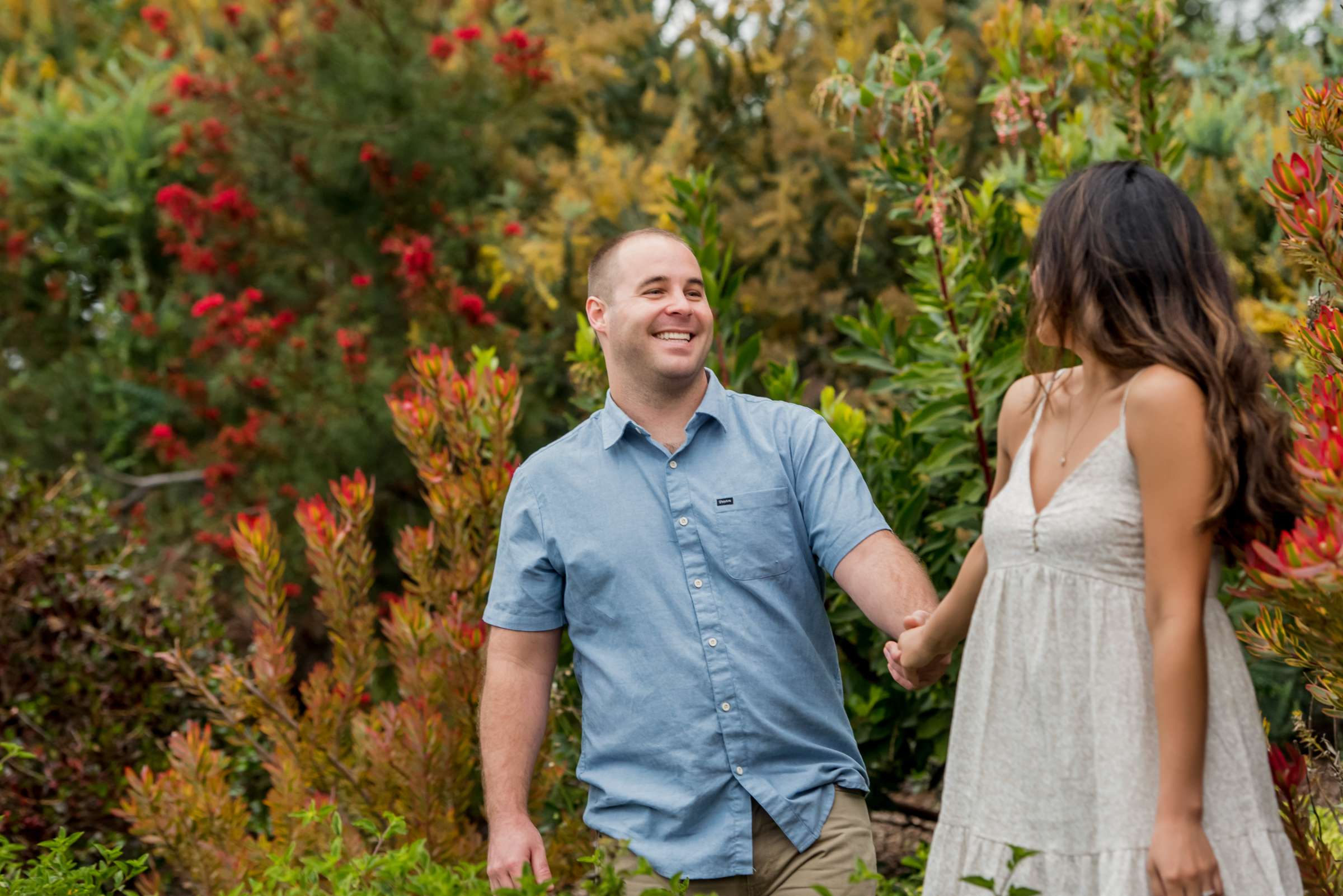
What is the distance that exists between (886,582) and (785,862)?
23.4 inches

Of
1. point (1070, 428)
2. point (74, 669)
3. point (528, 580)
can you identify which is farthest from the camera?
point (74, 669)

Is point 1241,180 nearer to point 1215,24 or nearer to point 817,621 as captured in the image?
point 1215,24

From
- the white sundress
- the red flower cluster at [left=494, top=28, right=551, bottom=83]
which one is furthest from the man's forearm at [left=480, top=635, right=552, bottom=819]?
the red flower cluster at [left=494, top=28, right=551, bottom=83]

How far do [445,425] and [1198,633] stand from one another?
239 centimetres

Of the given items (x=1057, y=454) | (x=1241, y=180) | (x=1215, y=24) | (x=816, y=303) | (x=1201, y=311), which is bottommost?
(x=1057, y=454)

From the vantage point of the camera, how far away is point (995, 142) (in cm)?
722

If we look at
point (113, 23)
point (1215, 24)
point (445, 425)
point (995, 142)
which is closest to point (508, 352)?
point (995, 142)

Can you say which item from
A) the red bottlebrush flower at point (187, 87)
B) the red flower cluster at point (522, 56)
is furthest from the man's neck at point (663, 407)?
the red bottlebrush flower at point (187, 87)

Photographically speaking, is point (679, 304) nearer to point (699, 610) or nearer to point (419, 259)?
point (699, 610)

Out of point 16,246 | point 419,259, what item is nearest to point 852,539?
point 419,259

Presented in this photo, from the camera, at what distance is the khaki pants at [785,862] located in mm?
2535

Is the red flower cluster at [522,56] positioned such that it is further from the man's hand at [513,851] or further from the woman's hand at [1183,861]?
the woman's hand at [1183,861]

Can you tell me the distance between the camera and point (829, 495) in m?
2.73

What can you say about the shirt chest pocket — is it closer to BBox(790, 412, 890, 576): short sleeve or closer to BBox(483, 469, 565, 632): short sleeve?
BBox(790, 412, 890, 576): short sleeve
